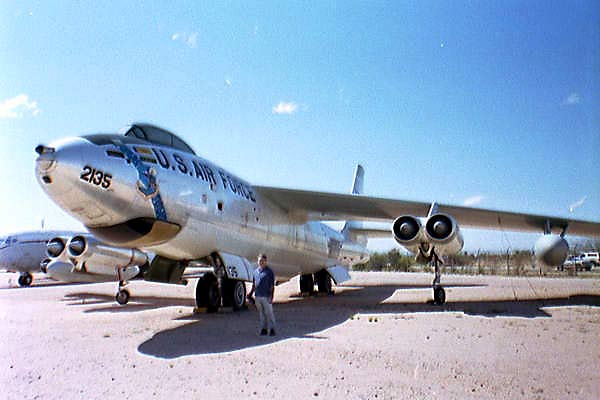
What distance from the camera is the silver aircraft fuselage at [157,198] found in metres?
6.70

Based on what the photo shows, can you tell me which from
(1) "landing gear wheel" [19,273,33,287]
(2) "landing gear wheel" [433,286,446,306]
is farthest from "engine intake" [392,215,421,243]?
(1) "landing gear wheel" [19,273,33,287]

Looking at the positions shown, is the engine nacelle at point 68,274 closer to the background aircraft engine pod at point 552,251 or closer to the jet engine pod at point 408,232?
the jet engine pod at point 408,232

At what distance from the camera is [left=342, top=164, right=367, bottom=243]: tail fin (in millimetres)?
20562

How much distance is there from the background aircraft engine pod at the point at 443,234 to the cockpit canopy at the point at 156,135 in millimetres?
6027

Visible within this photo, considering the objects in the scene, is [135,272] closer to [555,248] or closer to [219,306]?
[219,306]

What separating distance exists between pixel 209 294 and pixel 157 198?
303 centimetres

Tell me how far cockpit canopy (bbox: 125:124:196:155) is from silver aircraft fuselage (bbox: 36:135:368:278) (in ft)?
0.60

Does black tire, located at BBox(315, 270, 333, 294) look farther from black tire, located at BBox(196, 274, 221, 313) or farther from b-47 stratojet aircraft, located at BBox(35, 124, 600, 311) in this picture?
black tire, located at BBox(196, 274, 221, 313)

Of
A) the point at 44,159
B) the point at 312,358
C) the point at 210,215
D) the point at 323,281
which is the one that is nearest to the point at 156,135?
the point at 210,215

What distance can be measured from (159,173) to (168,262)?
2.82 metres

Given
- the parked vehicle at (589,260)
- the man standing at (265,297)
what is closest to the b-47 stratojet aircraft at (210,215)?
the man standing at (265,297)

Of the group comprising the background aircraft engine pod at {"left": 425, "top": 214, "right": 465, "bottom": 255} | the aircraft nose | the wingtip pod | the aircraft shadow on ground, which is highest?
the wingtip pod

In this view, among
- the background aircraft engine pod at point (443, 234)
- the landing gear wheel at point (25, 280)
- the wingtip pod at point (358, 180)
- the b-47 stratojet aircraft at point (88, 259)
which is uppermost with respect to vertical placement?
the wingtip pod at point (358, 180)

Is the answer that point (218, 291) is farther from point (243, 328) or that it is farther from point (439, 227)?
point (439, 227)
